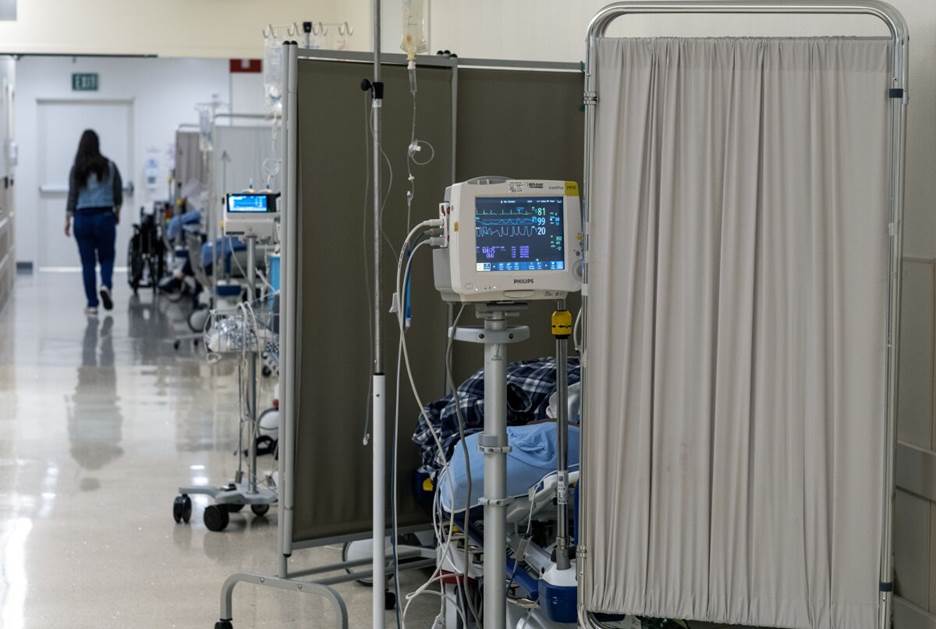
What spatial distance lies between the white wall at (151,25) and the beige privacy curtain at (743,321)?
715 cm

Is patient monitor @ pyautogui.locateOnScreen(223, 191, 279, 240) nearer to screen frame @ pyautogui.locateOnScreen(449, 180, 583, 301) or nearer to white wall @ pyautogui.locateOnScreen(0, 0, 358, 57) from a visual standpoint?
screen frame @ pyautogui.locateOnScreen(449, 180, 583, 301)

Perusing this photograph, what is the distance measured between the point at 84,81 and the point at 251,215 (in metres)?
11.5

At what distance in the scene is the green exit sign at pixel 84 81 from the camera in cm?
1545

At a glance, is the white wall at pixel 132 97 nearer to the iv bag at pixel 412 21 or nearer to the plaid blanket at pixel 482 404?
the iv bag at pixel 412 21

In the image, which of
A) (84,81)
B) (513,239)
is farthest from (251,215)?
(84,81)

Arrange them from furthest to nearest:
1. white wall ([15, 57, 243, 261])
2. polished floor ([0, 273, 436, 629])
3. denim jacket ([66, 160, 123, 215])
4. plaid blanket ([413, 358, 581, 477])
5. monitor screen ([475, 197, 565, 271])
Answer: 1. white wall ([15, 57, 243, 261])
2. denim jacket ([66, 160, 123, 215])
3. polished floor ([0, 273, 436, 629])
4. plaid blanket ([413, 358, 581, 477])
5. monitor screen ([475, 197, 565, 271])

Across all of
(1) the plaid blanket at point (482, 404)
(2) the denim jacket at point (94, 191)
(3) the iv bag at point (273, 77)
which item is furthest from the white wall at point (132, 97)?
(1) the plaid blanket at point (482, 404)

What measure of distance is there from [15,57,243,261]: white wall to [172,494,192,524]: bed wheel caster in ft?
37.3

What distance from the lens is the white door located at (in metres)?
15.5

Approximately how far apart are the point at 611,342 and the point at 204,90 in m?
13.7

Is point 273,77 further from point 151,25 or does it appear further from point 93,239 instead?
point 93,239

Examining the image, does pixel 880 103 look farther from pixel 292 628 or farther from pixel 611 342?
pixel 292 628

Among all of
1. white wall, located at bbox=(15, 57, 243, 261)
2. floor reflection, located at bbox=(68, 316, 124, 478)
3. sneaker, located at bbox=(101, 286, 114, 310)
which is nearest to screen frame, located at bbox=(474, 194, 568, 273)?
floor reflection, located at bbox=(68, 316, 124, 478)

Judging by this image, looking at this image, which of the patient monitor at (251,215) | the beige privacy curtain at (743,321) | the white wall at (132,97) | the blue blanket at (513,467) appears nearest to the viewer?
the beige privacy curtain at (743,321)
